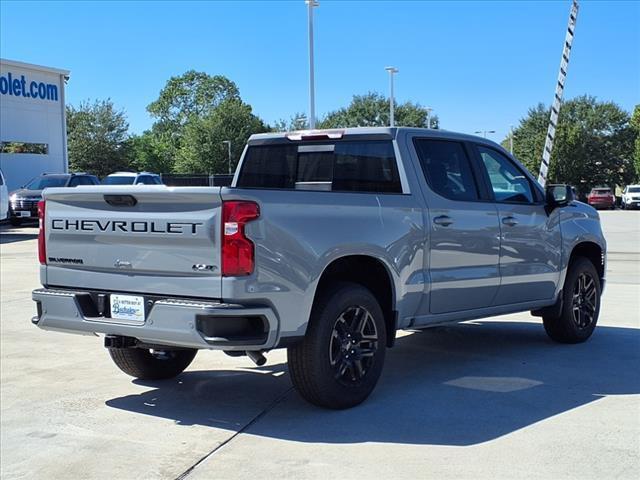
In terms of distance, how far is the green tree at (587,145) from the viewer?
60219mm

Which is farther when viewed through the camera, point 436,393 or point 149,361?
point 149,361

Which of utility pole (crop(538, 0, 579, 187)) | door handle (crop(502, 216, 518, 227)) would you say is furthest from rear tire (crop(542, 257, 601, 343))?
utility pole (crop(538, 0, 579, 187))

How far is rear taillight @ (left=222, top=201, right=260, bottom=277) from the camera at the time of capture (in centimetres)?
463

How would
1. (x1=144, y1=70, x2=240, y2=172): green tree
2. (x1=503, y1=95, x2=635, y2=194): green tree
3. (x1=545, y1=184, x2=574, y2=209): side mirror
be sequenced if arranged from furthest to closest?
(x1=144, y1=70, x2=240, y2=172): green tree
(x1=503, y1=95, x2=635, y2=194): green tree
(x1=545, y1=184, x2=574, y2=209): side mirror

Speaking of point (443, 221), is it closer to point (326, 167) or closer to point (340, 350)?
point (326, 167)

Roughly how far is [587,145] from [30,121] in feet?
149

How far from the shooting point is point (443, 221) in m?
6.04

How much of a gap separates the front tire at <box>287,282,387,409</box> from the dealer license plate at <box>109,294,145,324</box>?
3.39 feet

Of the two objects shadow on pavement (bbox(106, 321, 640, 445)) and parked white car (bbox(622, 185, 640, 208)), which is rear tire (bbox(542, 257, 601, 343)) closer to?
shadow on pavement (bbox(106, 321, 640, 445))

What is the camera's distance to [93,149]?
6266 cm

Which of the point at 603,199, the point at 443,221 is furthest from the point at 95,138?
the point at 443,221

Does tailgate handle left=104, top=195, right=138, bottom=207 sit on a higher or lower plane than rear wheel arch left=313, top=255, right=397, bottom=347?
higher

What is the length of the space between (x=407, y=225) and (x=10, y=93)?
107ft

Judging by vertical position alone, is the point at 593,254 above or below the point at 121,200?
below
